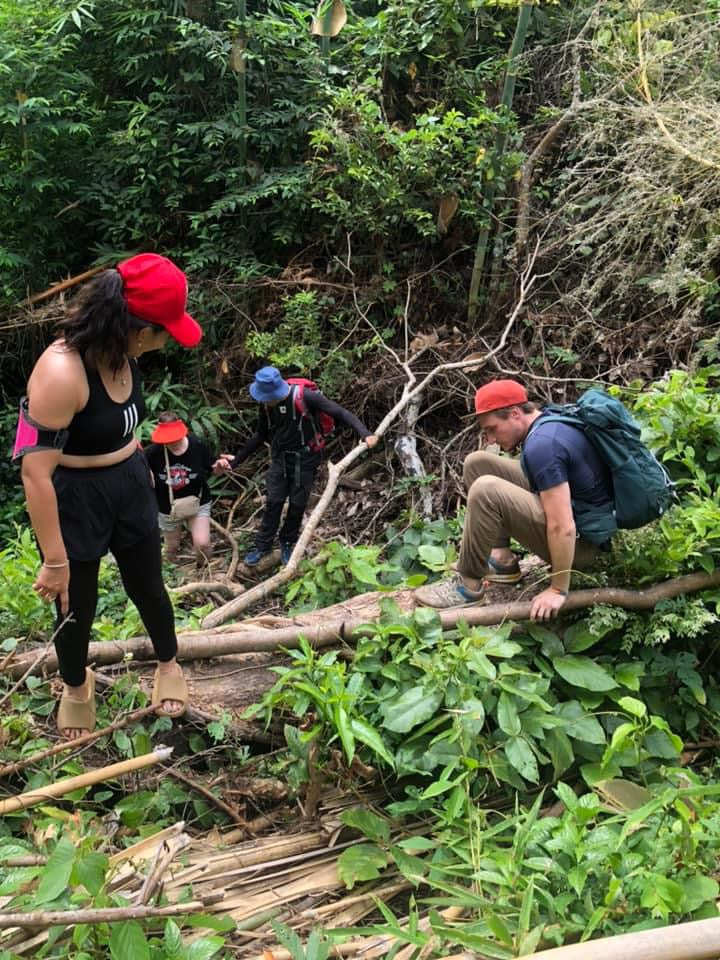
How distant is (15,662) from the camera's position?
312 centimetres

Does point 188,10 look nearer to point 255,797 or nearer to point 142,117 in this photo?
point 142,117

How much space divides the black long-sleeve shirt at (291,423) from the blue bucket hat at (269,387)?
0.12 m

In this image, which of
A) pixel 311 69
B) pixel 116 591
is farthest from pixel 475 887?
pixel 311 69

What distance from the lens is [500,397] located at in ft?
10.3

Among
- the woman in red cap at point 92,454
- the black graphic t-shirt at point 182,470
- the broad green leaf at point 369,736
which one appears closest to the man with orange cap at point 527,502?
the broad green leaf at point 369,736

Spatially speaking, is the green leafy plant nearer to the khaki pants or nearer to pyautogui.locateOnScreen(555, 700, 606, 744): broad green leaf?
the khaki pants

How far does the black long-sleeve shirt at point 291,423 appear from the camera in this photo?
18.0ft

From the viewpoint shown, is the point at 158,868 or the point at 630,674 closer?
the point at 158,868

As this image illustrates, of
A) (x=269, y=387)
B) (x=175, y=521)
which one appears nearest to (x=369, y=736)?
(x=269, y=387)

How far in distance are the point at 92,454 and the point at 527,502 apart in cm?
182

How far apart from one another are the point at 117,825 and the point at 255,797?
582mm

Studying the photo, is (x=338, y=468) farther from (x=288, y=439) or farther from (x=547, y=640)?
(x=547, y=640)

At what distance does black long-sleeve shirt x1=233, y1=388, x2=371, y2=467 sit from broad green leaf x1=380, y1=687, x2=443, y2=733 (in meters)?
2.88

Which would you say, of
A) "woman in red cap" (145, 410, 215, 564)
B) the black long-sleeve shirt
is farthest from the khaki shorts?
the black long-sleeve shirt
